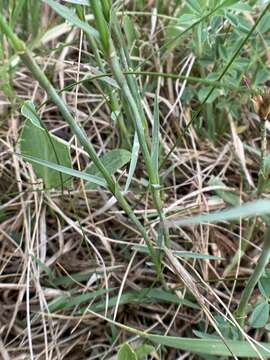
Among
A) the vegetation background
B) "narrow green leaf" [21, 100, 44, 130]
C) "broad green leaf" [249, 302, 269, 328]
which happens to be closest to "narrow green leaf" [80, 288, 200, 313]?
the vegetation background

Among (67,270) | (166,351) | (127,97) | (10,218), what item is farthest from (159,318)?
(127,97)

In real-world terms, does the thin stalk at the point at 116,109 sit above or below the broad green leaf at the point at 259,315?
above

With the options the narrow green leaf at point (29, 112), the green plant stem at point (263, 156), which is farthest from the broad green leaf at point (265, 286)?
the narrow green leaf at point (29, 112)

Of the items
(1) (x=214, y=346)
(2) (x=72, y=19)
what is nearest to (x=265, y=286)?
(1) (x=214, y=346)

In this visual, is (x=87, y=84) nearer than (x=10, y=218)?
No

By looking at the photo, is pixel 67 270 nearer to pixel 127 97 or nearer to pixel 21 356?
pixel 21 356

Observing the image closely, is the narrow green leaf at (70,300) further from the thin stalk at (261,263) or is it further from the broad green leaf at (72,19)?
the broad green leaf at (72,19)

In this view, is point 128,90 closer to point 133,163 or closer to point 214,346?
point 133,163
